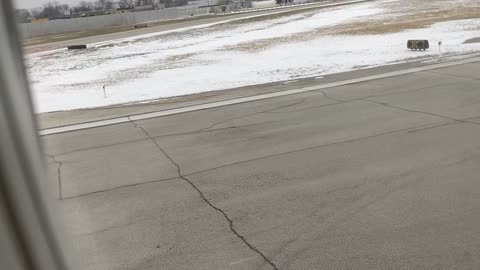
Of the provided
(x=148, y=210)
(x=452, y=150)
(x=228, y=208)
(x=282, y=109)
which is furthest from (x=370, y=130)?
(x=148, y=210)

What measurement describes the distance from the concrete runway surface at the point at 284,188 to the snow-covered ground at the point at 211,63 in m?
5.15

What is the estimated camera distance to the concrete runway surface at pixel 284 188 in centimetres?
486

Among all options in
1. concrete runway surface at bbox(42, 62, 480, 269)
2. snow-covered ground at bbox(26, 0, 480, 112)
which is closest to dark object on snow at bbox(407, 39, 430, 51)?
snow-covered ground at bbox(26, 0, 480, 112)

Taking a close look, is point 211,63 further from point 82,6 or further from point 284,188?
point 82,6

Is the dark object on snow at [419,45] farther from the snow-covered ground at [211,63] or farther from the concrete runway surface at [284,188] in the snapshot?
the concrete runway surface at [284,188]

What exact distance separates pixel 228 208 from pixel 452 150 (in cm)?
362

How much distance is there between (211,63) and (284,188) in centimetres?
1798

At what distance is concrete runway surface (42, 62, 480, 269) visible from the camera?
486 centimetres

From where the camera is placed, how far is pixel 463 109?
9977mm

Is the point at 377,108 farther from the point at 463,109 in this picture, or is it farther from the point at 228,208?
the point at 228,208

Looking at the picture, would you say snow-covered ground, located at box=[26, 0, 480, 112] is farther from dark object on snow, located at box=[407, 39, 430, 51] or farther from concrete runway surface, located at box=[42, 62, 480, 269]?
concrete runway surface, located at box=[42, 62, 480, 269]

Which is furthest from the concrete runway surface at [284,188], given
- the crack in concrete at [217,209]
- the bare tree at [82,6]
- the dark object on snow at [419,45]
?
the dark object on snow at [419,45]

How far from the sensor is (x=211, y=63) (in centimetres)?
2406

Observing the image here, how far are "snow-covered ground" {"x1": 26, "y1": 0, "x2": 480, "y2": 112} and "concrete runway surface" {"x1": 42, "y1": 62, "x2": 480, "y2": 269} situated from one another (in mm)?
5150
